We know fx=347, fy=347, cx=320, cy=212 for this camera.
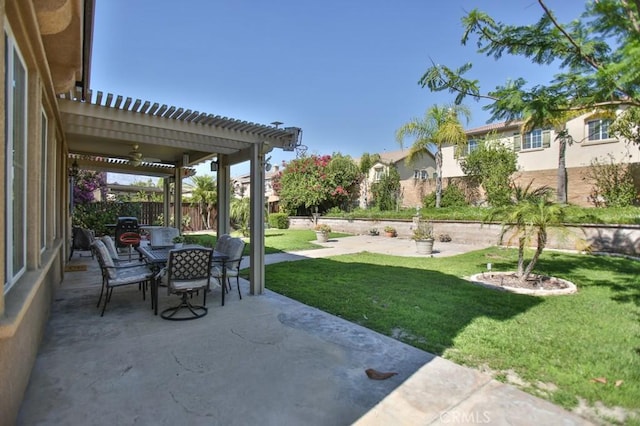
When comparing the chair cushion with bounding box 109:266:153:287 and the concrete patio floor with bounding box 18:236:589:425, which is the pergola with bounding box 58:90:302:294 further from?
the concrete patio floor with bounding box 18:236:589:425

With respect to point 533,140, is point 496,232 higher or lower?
lower

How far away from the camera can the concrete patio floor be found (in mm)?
2703

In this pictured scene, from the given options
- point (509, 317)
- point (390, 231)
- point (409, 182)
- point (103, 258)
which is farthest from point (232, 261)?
point (409, 182)

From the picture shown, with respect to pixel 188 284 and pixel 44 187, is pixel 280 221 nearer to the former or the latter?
pixel 188 284

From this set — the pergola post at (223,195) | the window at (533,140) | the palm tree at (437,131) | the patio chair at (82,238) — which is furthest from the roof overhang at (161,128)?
the window at (533,140)

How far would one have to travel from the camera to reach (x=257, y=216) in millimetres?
6383

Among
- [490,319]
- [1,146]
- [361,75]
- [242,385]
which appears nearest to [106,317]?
[242,385]

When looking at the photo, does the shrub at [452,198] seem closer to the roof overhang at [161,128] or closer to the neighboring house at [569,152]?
the neighboring house at [569,152]

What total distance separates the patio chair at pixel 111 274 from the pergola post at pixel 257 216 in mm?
1735

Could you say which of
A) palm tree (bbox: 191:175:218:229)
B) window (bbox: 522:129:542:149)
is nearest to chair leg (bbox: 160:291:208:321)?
palm tree (bbox: 191:175:218:229)

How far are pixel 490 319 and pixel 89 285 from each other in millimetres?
7385

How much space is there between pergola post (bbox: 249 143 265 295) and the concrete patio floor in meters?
1.35

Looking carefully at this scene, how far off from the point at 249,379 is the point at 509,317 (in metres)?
3.91

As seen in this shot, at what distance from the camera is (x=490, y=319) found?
5016 millimetres
